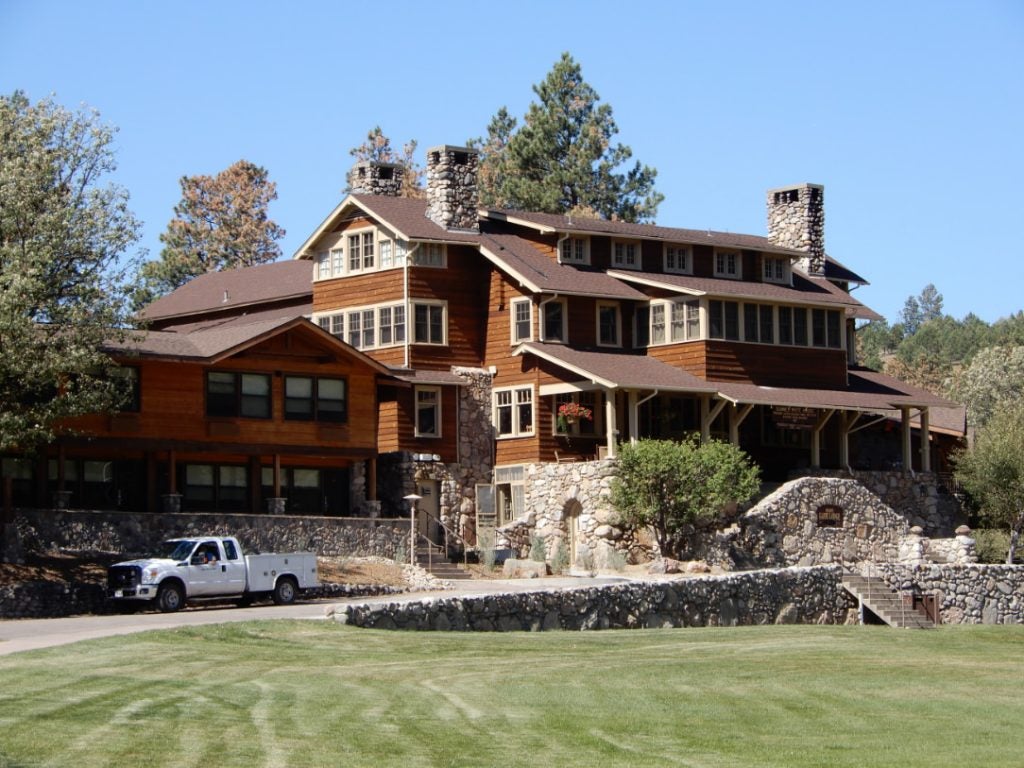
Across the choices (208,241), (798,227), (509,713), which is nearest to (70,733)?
(509,713)

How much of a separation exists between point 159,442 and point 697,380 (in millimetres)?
17627

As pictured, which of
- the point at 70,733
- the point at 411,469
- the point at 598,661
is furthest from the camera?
the point at 411,469

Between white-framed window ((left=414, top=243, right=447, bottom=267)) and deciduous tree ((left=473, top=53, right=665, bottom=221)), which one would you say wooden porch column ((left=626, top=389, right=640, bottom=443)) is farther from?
deciduous tree ((left=473, top=53, right=665, bottom=221))

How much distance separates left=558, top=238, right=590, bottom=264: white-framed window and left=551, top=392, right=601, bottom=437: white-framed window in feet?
17.7

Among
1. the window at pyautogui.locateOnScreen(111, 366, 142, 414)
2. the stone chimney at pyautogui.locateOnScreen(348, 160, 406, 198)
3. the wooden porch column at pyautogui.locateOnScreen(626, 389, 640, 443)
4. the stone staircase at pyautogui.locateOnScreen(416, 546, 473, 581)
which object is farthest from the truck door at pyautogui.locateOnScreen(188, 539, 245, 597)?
the stone chimney at pyautogui.locateOnScreen(348, 160, 406, 198)

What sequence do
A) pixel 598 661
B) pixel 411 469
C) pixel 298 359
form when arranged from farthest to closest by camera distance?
pixel 411 469
pixel 298 359
pixel 598 661

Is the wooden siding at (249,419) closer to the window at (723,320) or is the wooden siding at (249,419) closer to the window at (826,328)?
the window at (723,320)

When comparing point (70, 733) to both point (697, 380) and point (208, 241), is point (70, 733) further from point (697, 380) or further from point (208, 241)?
point (208, 241)

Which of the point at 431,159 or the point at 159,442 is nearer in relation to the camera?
the point at 159,442

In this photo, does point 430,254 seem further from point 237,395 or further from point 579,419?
point 237,395

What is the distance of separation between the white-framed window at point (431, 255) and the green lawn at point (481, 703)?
25501mm

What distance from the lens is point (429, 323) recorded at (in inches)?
2313

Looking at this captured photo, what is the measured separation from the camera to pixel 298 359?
170ft

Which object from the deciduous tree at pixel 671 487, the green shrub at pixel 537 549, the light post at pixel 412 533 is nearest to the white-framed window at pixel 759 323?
the deciduous tree at pixel 671 487
